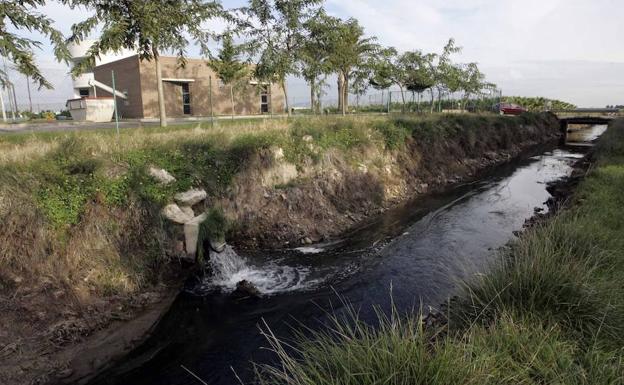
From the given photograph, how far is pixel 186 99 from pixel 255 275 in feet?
107

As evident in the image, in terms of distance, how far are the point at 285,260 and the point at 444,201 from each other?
8.78 m

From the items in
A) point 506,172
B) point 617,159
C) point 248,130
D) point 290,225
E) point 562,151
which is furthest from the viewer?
point 562,151

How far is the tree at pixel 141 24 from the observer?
13805mm

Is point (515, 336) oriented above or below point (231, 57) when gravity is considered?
below

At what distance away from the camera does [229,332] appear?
707 cm

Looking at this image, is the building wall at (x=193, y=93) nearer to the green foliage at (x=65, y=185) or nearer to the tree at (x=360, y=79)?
the tree at (x=360, y=79)

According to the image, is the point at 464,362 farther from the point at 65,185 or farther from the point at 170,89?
the point at 170,89

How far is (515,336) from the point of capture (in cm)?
377


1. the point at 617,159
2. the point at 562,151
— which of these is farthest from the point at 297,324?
the point at 562,151

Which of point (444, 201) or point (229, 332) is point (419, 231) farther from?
point (229, 332)

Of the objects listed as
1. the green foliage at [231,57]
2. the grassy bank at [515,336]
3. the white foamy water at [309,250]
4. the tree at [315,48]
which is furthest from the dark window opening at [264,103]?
the grassy bank at [515,336]

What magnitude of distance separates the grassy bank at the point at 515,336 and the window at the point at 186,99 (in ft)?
116

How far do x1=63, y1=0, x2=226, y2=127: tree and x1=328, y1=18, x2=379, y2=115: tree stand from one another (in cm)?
672

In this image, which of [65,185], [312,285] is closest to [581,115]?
[312,285]
